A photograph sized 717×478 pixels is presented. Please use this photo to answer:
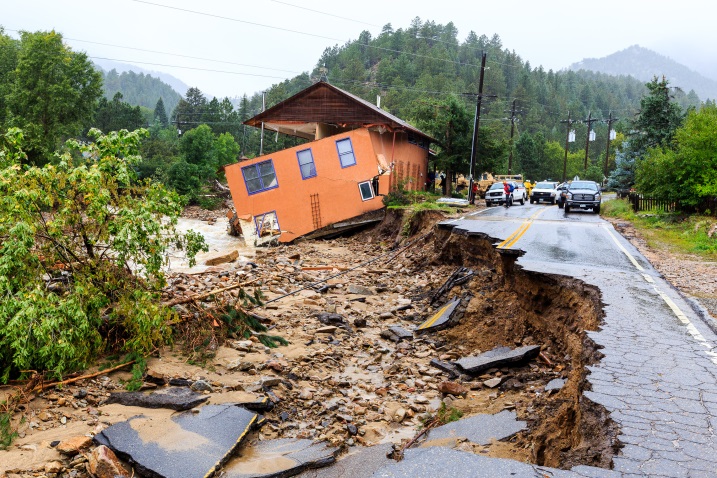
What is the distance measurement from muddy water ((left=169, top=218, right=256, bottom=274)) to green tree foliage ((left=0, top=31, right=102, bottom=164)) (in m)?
14.1

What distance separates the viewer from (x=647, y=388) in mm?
5246

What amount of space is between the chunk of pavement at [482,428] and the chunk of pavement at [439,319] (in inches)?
181

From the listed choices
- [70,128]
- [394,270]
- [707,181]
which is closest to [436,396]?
[394,270]

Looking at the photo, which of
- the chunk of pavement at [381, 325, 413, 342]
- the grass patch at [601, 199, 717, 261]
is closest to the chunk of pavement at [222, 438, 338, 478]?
the chunk of pavement at [381, 325, 413, 342]

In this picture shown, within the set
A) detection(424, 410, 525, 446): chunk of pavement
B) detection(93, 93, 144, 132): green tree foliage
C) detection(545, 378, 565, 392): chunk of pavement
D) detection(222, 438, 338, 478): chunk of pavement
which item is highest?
detection(93, 93, 144, 132): green tree foliage

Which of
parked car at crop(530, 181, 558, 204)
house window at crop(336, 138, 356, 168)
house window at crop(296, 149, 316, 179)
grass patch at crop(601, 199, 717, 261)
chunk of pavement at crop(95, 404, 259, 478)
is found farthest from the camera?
parked car at crop(530, 181, 558, 204)

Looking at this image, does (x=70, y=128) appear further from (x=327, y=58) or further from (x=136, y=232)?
(x=327, y=58)

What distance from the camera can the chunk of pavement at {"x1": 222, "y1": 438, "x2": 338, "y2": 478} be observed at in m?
5.60

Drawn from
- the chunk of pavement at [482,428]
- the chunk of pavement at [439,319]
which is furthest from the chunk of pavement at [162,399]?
the chunk of pavement at [439,319]

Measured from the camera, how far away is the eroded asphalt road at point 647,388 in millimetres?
4004

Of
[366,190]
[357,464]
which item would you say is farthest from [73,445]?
[366,190]

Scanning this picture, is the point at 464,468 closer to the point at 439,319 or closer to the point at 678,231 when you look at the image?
the point at 439,319

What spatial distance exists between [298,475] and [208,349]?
3.89 metres

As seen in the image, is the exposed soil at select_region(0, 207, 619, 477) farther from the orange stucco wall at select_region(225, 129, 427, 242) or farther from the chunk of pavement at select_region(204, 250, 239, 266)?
the orange stucco wall at select_region(225, 129, 427, 242)
